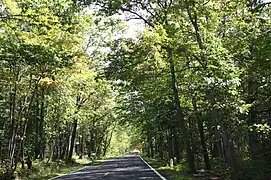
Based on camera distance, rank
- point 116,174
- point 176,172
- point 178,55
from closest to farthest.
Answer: point 178,55 < point 176,172 < point 116,174

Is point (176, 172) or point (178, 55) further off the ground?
point (178, 55)

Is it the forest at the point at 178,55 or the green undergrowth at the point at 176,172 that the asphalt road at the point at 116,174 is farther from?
the forest at the point at 178,55

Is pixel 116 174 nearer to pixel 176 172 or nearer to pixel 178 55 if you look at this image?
pixel 176 172

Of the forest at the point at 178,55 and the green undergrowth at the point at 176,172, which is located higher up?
the forest at the point at 178,55

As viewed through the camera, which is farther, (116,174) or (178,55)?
(116,174)

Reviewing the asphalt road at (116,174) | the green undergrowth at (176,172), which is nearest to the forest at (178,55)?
the green undergrowth at (176,172)

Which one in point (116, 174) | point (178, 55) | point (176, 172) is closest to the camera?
point (178, 55)

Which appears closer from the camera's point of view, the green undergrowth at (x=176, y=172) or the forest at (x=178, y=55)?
the forest at (x=178, y=55)

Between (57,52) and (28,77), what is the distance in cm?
805

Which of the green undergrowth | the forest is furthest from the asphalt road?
the forest

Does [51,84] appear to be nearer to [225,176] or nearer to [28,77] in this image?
[28,77]

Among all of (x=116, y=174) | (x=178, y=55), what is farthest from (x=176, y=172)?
(x=178, y=55)

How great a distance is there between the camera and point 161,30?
14977 mm

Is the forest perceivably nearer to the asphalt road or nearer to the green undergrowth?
the green undergrowth
